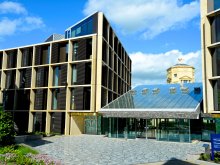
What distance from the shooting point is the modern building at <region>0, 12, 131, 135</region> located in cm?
4203

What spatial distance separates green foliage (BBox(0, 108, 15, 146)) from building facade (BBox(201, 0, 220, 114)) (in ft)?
75.2

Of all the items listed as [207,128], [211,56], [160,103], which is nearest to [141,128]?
[160,103]

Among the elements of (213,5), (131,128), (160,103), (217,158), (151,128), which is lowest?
(217,158)

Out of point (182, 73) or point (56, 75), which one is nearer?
point (56, 75)

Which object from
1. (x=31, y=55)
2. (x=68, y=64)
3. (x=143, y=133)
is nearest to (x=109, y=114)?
(x=143, y=133)

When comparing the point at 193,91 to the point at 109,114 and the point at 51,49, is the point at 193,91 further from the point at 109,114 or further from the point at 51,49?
the point at 51,49

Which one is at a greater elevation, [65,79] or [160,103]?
[65,79]

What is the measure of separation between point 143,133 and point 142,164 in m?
17.9

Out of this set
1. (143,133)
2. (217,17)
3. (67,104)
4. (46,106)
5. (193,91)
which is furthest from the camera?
(46,106)

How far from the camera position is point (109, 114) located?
121 feet

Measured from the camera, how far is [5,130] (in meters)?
24.5

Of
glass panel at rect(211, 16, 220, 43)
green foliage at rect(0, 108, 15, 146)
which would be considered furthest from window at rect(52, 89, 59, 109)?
glass panel at rect(211, 16, 220, 43)

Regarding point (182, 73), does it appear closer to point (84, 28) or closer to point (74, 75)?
point (84, 28)

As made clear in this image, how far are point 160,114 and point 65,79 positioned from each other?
18363mm
